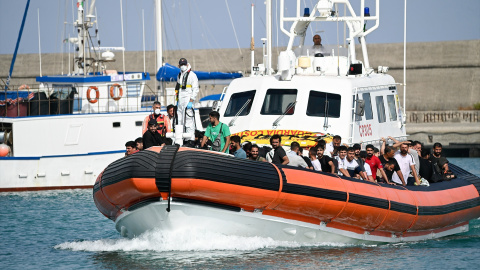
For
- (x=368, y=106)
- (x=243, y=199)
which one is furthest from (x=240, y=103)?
(x=243, y=199)

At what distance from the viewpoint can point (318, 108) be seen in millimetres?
15633

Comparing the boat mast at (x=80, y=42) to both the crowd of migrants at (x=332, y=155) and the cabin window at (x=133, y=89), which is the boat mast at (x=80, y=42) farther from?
the crowd of migrants at (x=332, y=155)

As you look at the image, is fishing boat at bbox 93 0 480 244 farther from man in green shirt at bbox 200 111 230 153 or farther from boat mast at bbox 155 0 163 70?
boat mast at bbox 155 0 163 70

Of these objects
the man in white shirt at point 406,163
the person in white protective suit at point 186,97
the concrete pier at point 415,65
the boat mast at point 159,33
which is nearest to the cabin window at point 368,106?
the man in white shirt at point 406,163

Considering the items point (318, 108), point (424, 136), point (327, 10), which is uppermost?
point (327, 10)

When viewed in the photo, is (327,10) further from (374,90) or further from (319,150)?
(319,150)

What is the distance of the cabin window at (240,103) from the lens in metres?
15.9

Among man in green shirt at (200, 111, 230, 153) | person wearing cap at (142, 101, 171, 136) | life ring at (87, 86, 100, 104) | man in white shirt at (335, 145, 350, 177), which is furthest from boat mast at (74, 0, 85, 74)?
man in white shirt at (335, 145, 350, 177)

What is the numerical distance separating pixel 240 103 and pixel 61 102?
9125 millimetres

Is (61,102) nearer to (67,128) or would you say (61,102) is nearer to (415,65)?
(67,128)

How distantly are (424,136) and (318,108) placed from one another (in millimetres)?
21381

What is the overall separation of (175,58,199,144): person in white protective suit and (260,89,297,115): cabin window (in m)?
2.75

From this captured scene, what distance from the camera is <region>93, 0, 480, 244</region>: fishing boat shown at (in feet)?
36.6

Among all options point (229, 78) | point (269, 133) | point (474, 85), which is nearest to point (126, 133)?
point (229, 78)
